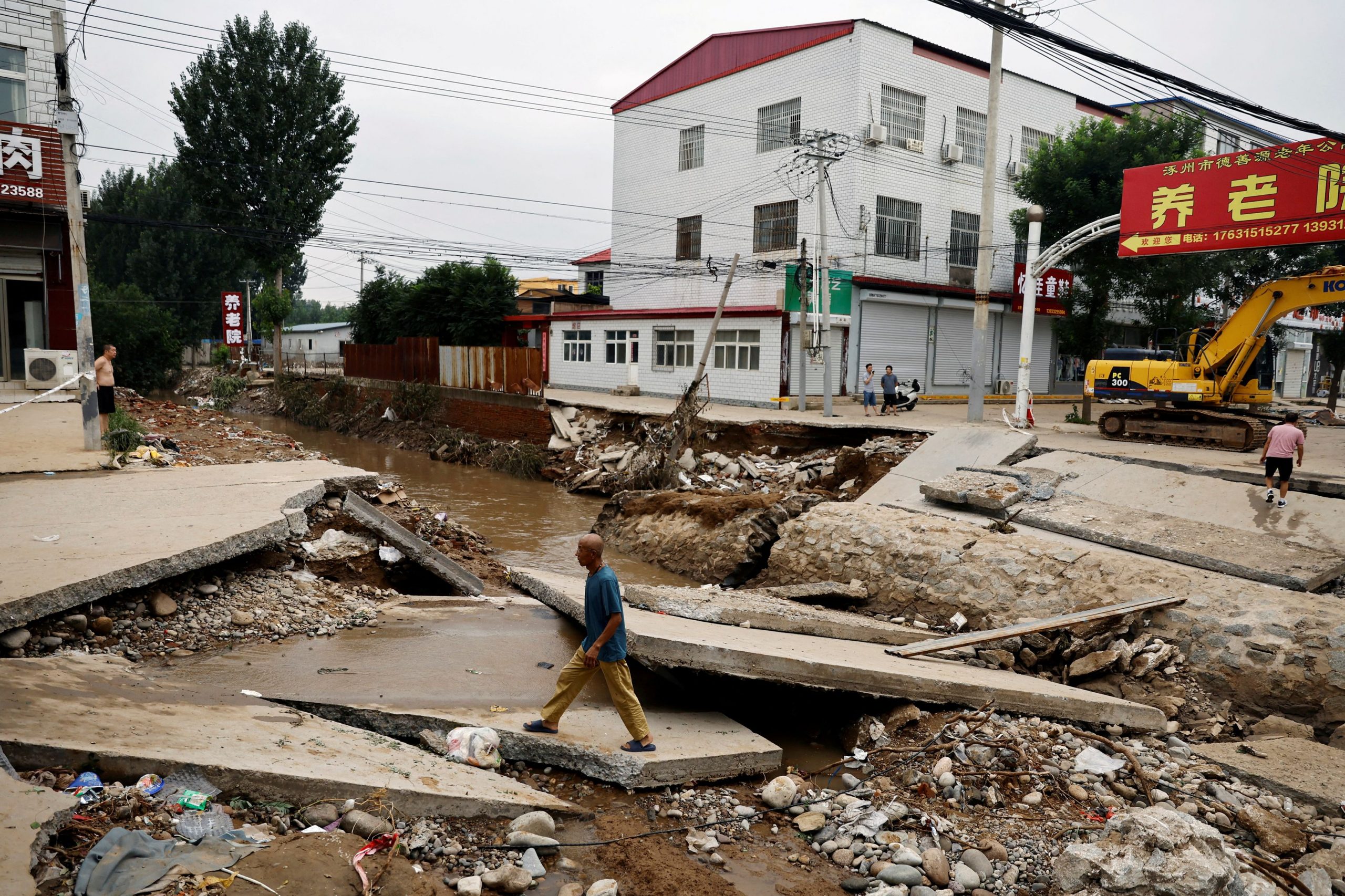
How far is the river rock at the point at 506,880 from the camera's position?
391cm

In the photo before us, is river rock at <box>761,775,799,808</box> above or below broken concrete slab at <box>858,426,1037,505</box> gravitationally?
below

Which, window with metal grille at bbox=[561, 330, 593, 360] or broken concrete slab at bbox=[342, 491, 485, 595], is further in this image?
window with metal grille at bbox=[561, 330, 593, 360]

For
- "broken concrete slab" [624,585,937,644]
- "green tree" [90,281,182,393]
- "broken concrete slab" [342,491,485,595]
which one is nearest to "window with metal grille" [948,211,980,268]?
"broken concrete slab" [624,585,937,644]

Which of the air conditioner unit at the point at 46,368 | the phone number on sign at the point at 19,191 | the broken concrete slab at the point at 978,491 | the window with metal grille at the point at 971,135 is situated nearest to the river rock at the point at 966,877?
the broken concrete slab at the point at 978,491

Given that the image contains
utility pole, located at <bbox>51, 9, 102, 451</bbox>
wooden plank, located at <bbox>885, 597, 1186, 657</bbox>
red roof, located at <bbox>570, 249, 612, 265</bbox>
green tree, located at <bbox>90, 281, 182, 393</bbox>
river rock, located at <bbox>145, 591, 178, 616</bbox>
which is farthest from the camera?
red roof, located at <bbox>570, 249, 612, 265</bbox>

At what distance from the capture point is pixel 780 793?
17.0 ft

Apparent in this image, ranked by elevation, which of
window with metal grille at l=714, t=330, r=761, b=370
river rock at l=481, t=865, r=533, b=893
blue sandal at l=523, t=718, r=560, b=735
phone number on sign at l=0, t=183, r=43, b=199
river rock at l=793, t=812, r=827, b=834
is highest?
phone number on sign at l=0, t=183, r=43, b=199

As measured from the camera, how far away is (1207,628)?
7.41 m

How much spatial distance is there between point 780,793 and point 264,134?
39.2 m

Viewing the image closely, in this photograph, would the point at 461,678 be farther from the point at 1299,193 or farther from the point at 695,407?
the point at 1299,193

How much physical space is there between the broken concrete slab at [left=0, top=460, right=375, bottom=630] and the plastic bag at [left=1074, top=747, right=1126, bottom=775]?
6.46 metres

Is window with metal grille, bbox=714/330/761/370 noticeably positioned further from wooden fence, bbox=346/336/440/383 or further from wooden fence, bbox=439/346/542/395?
wooden fence, bbox=346/336/440/383

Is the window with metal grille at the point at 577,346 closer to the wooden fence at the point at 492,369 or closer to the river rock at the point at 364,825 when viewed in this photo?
the wooden fence at the point at 492,369

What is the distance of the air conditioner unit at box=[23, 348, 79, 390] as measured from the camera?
16312 millimetres
